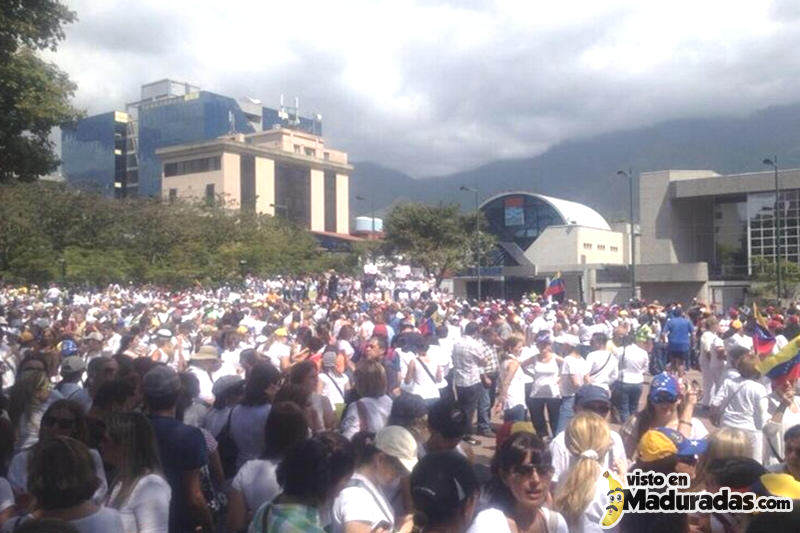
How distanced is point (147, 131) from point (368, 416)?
315ft

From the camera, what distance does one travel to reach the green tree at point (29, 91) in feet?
36.4

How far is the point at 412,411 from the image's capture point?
4.54 metres

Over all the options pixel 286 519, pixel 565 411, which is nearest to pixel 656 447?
pixel 286 519

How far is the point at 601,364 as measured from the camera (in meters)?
8.28

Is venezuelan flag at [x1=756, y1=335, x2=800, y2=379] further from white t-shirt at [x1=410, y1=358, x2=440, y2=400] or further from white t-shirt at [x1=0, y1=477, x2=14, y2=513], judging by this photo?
white t-shirt at [x1=0, y1=477, x2=14, y2=513]

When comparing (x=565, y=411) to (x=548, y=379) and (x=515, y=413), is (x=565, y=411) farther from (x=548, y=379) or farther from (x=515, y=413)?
(x=515, y=413)

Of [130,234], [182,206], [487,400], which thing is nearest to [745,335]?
[487,400]

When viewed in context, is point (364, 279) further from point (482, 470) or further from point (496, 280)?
point (482, 470)

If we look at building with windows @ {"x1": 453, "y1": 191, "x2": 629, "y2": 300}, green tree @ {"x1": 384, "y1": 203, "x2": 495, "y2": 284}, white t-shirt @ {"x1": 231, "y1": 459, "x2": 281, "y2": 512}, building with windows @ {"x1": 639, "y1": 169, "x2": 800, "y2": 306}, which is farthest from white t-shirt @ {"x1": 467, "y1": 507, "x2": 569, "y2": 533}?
green tree @ {"x1": 384, "y1": 203, "x2": 495, "y2": 284}

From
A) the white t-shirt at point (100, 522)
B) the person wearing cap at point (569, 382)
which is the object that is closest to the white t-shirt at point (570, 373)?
the person wearing cap at point (569, 382)

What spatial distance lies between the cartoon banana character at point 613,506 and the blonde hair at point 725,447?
1.32 ft

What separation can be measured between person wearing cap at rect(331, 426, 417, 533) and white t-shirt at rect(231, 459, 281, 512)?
479 millimetres

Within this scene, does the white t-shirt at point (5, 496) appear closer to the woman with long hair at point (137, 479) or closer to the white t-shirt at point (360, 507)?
the woman with long hair at point (137, 479)

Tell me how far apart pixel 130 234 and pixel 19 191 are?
7.23 m
